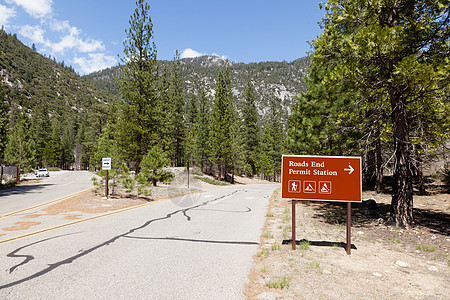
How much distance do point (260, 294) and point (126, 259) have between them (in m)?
3.01

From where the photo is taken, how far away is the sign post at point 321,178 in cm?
644

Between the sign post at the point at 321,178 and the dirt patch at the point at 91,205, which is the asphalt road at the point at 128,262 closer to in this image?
the sign post at the point at 321,178

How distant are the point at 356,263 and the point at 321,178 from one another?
2.09 meters

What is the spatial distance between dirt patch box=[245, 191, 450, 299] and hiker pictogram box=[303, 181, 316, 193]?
57.4 inches

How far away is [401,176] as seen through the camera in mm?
A: 8914

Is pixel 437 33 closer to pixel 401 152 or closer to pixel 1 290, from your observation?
pixel 401 152

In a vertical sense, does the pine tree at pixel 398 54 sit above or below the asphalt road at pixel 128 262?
above

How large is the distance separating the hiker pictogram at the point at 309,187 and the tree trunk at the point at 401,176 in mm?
4233

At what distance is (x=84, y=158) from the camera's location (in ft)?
350

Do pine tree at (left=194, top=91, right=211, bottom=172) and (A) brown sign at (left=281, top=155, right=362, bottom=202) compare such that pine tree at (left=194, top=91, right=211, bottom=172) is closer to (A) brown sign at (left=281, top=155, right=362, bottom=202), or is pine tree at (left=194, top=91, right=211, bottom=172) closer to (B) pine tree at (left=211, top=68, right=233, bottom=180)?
(B) pine tree at (left=211, top=68, right=233, bottom=180)

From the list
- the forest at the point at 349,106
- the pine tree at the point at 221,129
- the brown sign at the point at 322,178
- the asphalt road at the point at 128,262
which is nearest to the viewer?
the asphalt road at the point at 128,262

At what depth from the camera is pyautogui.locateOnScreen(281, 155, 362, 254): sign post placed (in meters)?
6.44

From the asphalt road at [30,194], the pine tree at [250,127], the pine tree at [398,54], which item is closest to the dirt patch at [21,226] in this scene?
the asphalt road at [30,194]

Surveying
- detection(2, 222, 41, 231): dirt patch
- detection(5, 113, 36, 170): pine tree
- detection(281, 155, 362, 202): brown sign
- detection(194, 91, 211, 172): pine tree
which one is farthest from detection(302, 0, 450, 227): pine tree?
detection(194, 91, 211, 172): pine tree
